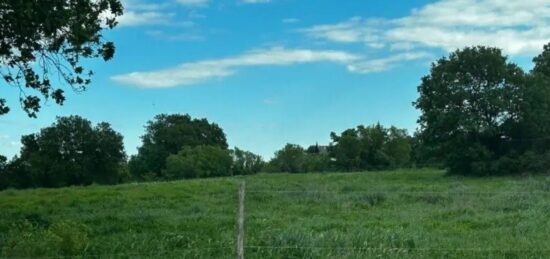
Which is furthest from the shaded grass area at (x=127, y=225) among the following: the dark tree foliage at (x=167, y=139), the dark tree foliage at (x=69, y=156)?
the dark tree foliage at (x=167, y=139)

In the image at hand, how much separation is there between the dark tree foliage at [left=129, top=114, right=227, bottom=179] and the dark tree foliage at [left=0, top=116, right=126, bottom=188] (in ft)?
27.4

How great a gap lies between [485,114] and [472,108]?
3.12ft

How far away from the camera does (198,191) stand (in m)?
29.6

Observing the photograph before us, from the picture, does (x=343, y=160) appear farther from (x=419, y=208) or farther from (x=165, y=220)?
(x=165, y=220)

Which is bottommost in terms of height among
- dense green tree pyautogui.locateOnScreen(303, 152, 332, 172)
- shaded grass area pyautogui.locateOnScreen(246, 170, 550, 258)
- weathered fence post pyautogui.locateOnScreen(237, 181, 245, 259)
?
shaded grass area pyautogui.locateOnScreen(246, 170, 550, 258)

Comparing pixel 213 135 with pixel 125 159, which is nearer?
pixel 125 159

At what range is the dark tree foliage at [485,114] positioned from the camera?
42.9 meters

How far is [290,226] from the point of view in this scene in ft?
50.1

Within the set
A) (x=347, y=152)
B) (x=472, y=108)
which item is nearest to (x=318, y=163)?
(x=347, y=152)

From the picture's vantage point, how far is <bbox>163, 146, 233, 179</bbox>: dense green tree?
73.1 meters

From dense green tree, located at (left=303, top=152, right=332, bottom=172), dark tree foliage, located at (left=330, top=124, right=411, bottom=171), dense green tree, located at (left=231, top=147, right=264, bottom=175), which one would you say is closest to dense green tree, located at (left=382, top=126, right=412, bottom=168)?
dark tree foliage, located at (left=330, top=124, right=411, bottom=171)

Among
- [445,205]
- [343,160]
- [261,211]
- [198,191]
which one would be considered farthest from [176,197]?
[343,160]

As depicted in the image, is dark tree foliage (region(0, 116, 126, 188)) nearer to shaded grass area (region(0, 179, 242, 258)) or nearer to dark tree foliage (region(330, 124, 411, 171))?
dark tree foliage (region(330, 124, 411, 171))

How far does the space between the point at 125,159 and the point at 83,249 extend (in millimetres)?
69090
